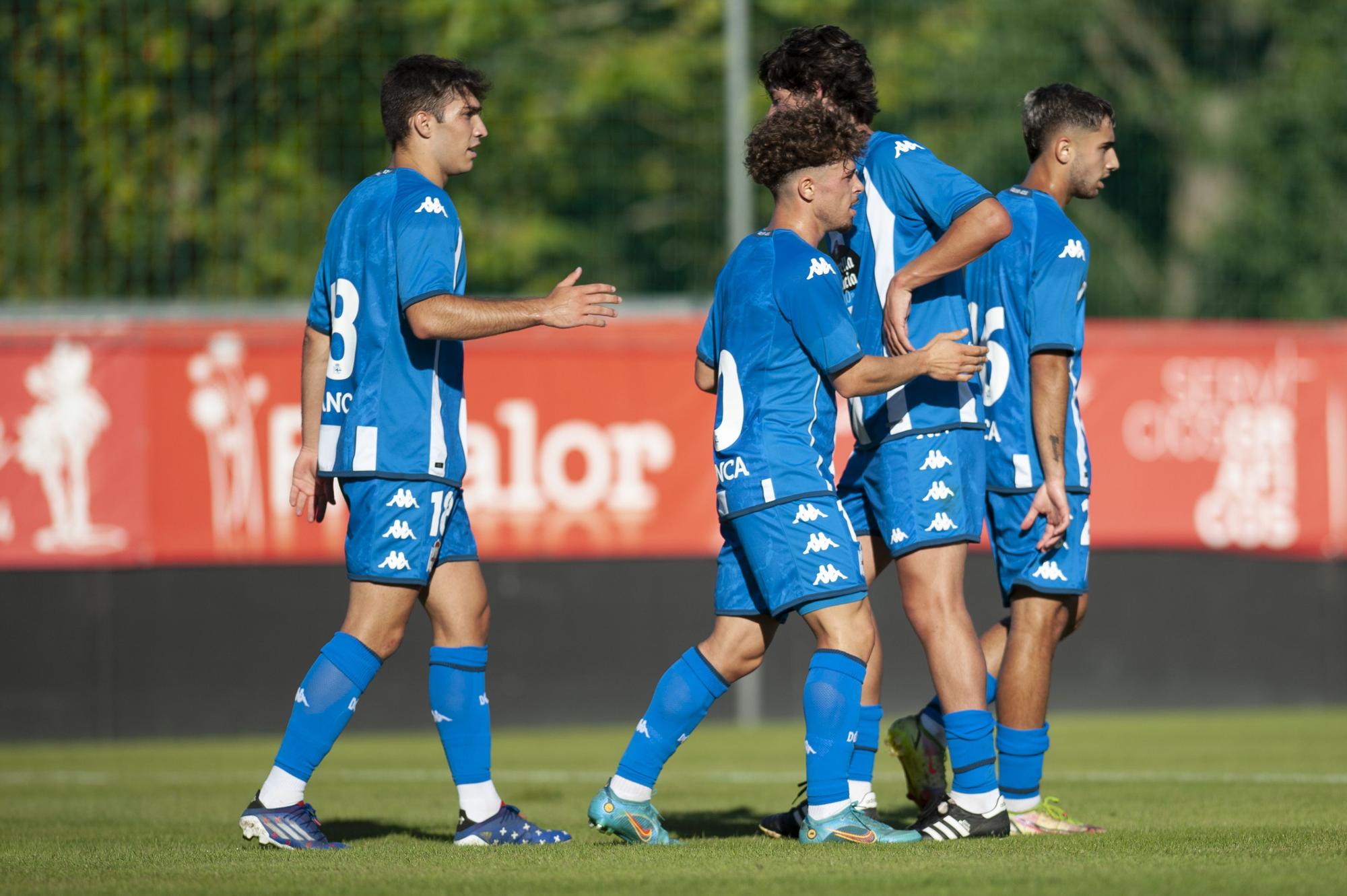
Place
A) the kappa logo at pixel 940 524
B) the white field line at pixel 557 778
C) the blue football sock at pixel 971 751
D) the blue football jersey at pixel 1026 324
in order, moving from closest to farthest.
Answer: the blue football sock at pixel 971 751 → the kappa logo at pixel 940 524 → the blue football jersey at pixel 1026 324 → the white field line at pixel 557 778

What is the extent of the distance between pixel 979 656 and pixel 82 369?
23.4ft

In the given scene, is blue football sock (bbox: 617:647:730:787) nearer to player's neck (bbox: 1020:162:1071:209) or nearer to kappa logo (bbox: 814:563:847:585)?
kappa logo (bbox: 814:563:847:585)

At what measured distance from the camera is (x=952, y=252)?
201 inches

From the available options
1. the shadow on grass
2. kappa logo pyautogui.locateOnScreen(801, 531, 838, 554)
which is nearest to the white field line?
the shadow on grass

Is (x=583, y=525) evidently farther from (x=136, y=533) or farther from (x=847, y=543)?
(x=847, y=543)

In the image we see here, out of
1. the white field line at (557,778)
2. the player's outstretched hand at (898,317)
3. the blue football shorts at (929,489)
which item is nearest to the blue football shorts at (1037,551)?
the blue football shorts at (929,489)

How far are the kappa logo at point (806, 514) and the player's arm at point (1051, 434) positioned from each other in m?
0.87

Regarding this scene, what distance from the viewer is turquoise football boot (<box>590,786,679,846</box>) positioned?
198 inches

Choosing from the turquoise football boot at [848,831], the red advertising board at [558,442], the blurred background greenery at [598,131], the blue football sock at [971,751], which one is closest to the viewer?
the turquoise football boot at [848,831]

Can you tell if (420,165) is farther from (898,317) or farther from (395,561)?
(898,317)

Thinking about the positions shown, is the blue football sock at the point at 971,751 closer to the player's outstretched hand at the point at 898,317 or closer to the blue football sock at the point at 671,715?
the blue football sock at the point at 671,715

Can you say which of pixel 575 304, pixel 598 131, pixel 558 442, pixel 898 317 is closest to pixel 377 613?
pixel 575 304

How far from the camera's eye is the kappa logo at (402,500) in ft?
16.9

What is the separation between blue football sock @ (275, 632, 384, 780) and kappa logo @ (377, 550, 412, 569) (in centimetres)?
24
